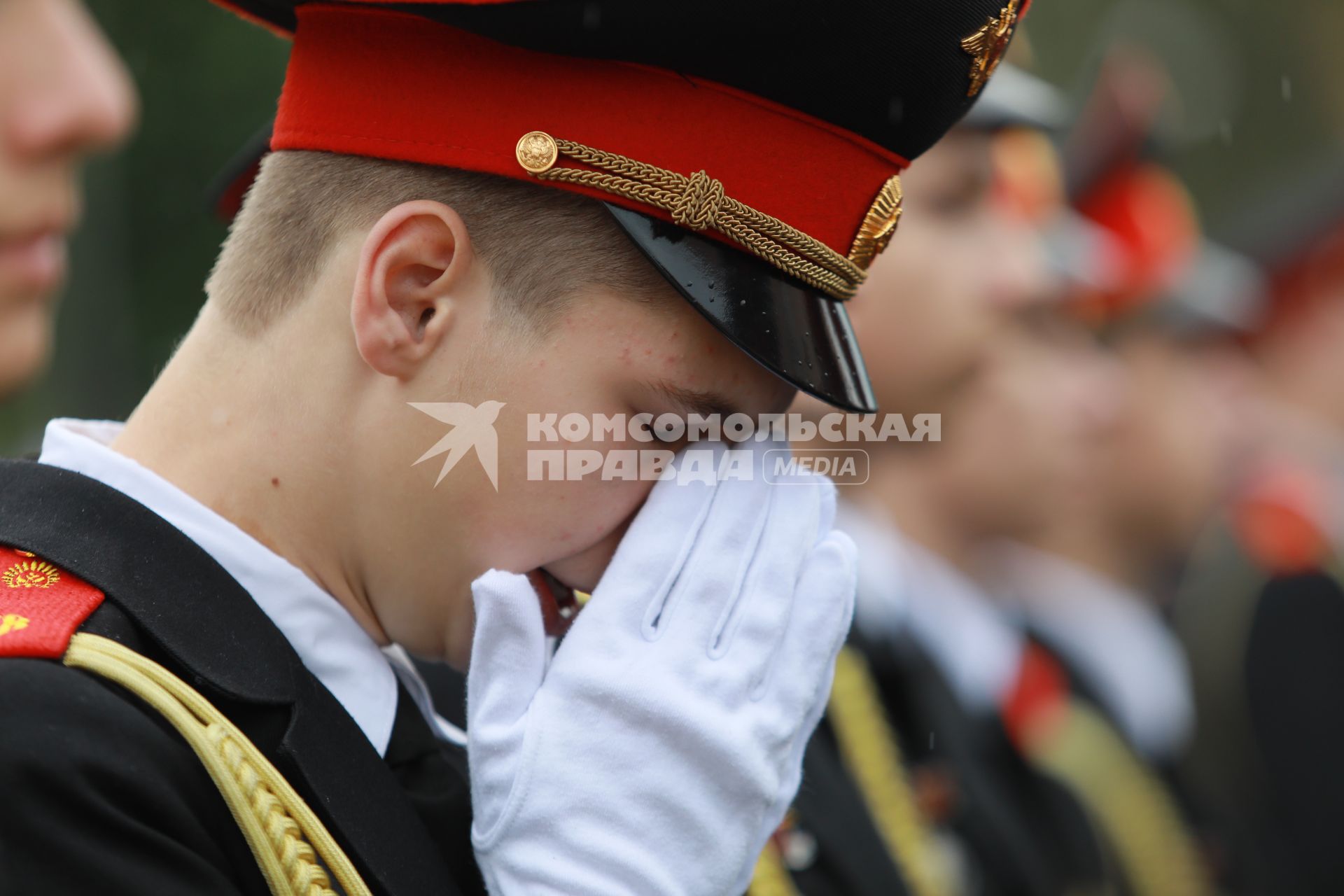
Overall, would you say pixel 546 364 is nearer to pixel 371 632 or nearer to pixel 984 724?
pixel 371 632

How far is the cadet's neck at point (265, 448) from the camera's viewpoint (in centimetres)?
196

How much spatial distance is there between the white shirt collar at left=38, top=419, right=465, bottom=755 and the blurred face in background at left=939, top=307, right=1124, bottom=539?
289cm


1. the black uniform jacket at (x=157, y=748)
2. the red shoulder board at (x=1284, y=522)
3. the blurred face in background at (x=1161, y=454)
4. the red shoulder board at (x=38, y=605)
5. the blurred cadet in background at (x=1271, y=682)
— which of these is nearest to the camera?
the black uniform jacket at (x=157, y=748)

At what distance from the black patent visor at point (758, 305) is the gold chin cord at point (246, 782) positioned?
2.55ft

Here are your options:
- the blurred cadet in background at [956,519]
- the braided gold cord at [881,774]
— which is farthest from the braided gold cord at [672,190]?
the braided gold cord at [881,774]

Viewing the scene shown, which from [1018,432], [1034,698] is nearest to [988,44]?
[1018,432]

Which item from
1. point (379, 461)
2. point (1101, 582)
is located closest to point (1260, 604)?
point (1101, 582)

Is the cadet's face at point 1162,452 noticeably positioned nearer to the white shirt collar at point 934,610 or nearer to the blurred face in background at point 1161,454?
the blurred face in background at point 1161,454

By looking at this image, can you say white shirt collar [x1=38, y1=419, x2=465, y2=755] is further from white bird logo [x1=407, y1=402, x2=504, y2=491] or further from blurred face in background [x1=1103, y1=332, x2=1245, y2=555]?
blurred face in background [x1=1103, y1=332, x2=1245, y2=555]

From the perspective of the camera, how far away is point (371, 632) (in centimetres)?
209

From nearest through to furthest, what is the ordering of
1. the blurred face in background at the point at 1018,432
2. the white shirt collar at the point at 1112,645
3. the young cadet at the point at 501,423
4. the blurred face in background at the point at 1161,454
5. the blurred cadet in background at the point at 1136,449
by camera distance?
the young cadet at the point at 501,423, the blurred face in background at the point at 1018,432, the white shirt collar at the point at 1112,645, the blurred cadet in background at the point at 1136,449, the blurred face in background at the point at 1161,454

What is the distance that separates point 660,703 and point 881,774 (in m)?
1.91

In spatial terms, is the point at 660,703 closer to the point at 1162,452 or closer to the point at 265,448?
the point at 265,448

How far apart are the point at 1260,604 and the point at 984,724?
1484mm
